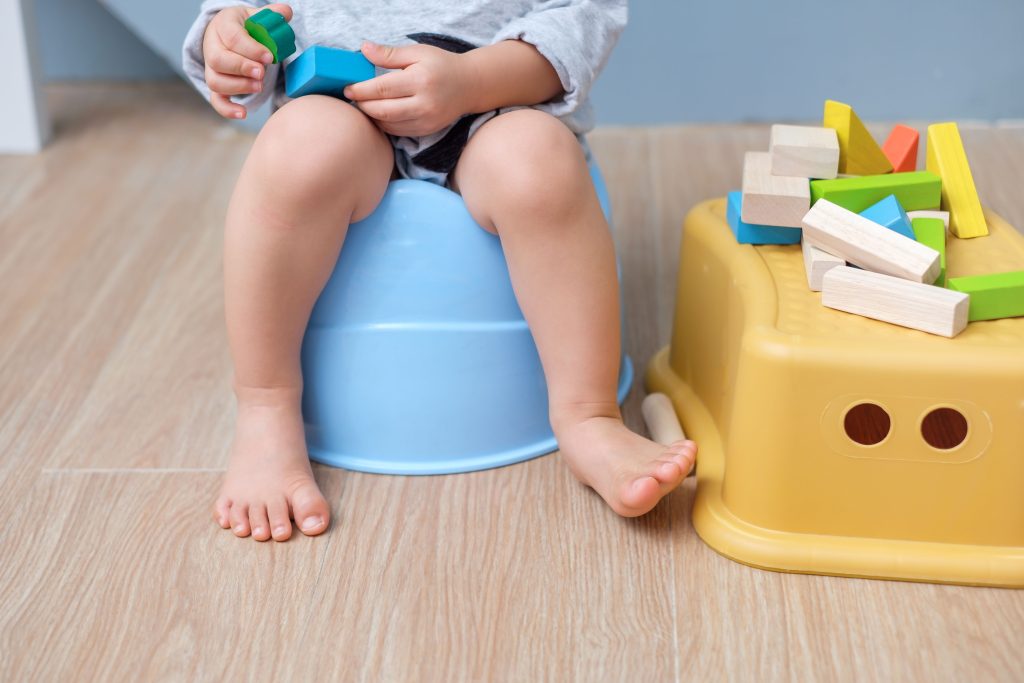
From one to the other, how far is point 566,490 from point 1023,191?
→ 3.01 ft

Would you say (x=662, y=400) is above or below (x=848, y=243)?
below

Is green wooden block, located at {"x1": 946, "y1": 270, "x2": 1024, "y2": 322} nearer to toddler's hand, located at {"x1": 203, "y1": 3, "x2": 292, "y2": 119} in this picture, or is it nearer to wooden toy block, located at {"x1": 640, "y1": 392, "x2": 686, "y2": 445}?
wooden toy block, located at {"x1": 640, "y1": 392, "x2": 686, "y2": 445}

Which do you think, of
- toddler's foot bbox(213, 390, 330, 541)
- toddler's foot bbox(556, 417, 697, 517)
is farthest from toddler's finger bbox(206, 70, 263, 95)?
toddler's foot bbox(556, 417, 697, 517)

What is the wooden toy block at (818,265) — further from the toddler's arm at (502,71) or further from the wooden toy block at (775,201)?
the toddler's arm at (502,71)

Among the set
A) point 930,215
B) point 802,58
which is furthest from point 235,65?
point 802,58

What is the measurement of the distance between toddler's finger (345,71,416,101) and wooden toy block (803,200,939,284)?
0.33 m

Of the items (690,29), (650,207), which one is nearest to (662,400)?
(650,207)

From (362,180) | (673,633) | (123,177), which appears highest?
(362,180)

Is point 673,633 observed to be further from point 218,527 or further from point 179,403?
point 179,403

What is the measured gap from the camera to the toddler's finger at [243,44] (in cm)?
88

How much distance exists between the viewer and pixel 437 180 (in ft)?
3.21

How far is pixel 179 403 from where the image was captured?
1.09 meters

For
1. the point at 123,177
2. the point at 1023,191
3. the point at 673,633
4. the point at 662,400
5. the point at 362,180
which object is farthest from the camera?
the point at 123,177

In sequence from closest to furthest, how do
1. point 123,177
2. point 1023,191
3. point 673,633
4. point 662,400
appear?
point 673,633 → point 662,400 → point 1023,191 → point 123,177
